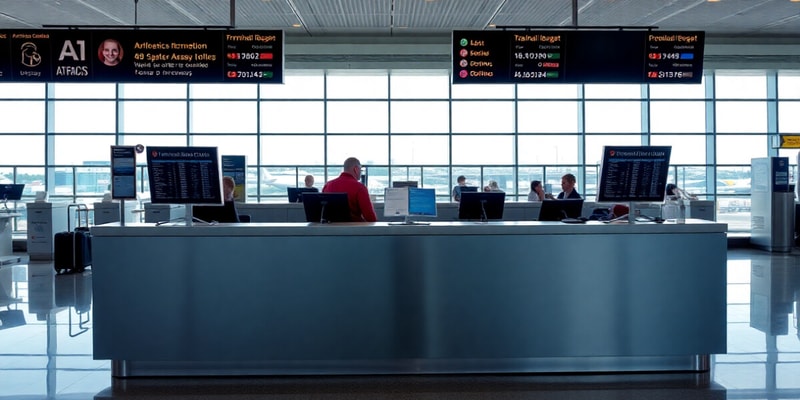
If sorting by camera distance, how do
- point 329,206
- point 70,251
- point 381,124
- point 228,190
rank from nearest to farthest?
point 329,206, point 228,190, point 70,251, point 381,124

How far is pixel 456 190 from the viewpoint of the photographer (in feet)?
42.0

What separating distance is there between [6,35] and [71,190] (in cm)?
771

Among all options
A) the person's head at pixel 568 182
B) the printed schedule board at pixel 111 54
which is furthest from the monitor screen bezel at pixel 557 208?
the printed schedule board at pixel 111 54

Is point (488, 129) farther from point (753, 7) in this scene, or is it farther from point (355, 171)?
point (355, 171)

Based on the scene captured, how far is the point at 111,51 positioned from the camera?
8000 millimetres

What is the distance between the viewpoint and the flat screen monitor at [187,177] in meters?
4.90

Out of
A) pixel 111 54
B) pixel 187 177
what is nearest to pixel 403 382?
pixel 187 177

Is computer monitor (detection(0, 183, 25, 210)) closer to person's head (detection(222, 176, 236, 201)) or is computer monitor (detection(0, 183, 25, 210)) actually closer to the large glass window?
the large glass window

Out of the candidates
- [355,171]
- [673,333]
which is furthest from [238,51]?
[673,333]

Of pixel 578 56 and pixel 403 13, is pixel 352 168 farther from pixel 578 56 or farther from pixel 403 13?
pixel 403 13

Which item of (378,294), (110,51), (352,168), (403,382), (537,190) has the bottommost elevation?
(403,382)

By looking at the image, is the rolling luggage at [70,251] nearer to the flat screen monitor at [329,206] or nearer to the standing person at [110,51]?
the standing person at [110,51]

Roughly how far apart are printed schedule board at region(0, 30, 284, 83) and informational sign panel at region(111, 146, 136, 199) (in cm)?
295

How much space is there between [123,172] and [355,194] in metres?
2.06
